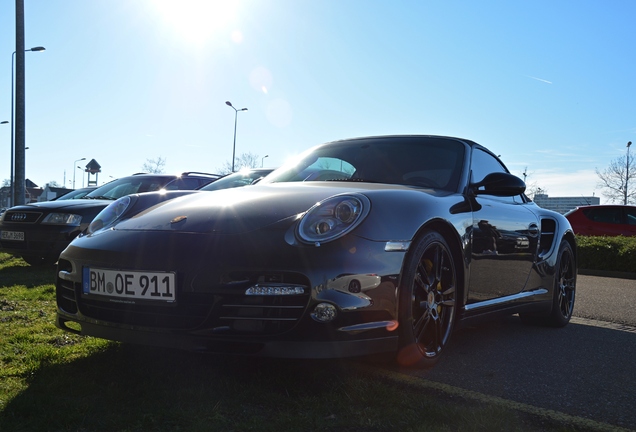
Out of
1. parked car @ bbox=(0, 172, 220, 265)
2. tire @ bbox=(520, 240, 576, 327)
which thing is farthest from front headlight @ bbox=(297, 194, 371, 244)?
parked car @ bbox=(0, 172, 220, 265)

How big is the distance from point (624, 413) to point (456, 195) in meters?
1.42

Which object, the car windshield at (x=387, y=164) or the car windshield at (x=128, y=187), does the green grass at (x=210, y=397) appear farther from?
the car windshield at (x=128, y=187)

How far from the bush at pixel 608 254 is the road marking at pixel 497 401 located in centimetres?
970

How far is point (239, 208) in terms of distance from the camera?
3.00m

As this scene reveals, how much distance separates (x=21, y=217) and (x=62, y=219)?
1.99ft

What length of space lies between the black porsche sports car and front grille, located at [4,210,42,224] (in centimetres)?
449

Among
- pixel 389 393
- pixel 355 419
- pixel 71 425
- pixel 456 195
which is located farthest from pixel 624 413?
pixel 71 425

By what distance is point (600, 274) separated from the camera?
37.8 feet

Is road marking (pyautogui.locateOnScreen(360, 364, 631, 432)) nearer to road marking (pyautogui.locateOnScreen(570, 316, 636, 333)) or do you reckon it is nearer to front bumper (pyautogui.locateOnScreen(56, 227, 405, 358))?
front bumper (pyautogui.locateOnScreen(56, 227, 405, 358))

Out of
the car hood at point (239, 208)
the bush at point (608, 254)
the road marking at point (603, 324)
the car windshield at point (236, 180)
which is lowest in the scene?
the bush at point (608, 254)

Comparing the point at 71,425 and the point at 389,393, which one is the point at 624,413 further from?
the point at 71,425

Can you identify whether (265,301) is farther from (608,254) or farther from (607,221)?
(607,221)

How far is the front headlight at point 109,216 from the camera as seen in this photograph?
3342mm

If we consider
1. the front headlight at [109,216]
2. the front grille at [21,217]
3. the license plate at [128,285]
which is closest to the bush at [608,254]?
the front grille at [21,217]
